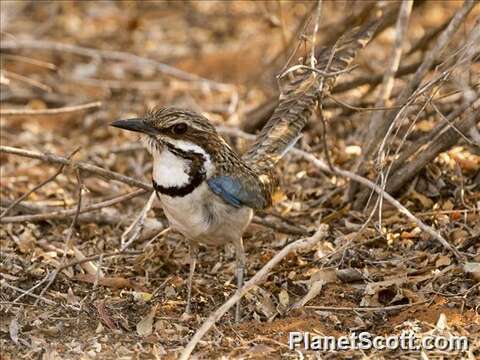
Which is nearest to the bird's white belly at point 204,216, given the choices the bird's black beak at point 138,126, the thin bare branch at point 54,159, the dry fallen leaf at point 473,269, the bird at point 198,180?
the bird at point 198,180

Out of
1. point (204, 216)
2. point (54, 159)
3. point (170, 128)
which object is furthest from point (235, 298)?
point (54, 159)

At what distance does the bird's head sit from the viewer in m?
5.01

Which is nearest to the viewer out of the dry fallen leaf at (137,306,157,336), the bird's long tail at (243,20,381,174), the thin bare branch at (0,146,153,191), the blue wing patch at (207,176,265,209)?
the dry fallen leaf at (137,306,157,336)

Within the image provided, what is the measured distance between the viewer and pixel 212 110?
8695 mm

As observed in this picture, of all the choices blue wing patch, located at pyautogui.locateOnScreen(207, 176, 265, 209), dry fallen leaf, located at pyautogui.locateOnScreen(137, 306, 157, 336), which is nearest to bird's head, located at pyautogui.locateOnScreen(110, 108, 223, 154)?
blue wing patch, located at pyautogui.locateOnScreen(207, 176, 265, 209)

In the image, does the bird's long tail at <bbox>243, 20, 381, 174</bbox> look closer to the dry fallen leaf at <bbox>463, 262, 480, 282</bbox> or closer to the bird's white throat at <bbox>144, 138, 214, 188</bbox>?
the bird's white throat at <bbox>144, 138, 214, 188</bbox>

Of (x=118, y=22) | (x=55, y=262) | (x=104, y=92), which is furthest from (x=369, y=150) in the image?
(x=118, y=22)

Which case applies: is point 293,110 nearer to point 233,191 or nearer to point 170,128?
point 233,191

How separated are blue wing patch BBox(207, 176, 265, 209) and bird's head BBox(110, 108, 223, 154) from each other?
7.6 inches

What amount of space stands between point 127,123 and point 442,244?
1.93 meters

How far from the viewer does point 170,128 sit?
502 centimetres

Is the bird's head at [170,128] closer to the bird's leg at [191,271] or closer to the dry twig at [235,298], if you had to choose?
the bird's leg at [191,271]

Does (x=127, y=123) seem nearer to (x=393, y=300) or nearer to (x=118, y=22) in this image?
(x=393, y=300)

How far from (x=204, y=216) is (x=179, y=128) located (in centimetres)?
49
